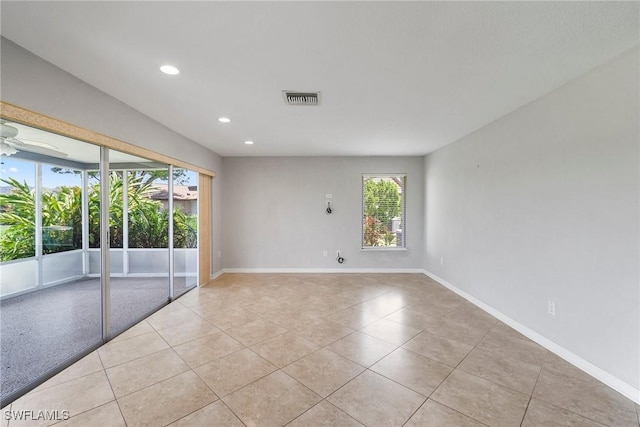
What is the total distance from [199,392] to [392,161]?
5039 mm

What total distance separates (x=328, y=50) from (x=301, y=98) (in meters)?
0.81

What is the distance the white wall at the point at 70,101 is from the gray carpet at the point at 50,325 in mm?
1630

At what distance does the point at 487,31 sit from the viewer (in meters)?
1.60

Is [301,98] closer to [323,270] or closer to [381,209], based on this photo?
[381,209]

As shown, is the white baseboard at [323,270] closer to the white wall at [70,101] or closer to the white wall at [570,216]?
the white wall at [570,216]

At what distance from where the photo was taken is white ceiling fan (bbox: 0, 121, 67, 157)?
1.89m

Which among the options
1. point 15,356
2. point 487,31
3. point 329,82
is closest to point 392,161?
point 329,82

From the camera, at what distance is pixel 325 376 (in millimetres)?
2123

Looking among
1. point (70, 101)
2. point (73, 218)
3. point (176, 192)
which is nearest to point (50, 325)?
point (73, 218)

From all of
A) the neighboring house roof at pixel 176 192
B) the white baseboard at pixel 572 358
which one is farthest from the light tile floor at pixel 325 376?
the neighboring house roof at pixel 176 192

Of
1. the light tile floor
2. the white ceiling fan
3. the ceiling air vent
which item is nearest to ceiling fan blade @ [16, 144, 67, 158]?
the white ceiling fan

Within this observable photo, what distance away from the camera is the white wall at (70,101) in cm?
174

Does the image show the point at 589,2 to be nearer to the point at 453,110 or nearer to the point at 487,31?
the point at 487,31

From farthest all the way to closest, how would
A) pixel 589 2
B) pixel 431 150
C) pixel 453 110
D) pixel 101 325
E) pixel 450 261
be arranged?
pixel 431 150, pixel 450 261, pixel 453 110, pixel 101 325, pixel 589 2
